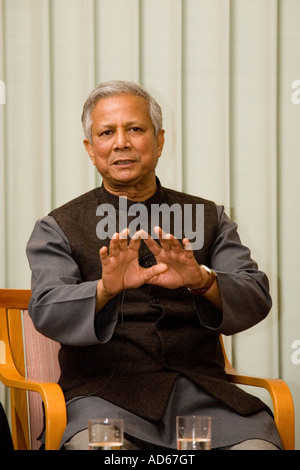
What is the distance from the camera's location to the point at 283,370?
289cm

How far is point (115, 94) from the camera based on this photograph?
7.23 ft

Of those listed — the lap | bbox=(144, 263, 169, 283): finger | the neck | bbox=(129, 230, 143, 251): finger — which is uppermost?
the neck

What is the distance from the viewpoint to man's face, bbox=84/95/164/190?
2.18 metres

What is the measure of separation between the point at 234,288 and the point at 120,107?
675mm

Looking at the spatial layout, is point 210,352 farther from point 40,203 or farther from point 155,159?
point 40,203

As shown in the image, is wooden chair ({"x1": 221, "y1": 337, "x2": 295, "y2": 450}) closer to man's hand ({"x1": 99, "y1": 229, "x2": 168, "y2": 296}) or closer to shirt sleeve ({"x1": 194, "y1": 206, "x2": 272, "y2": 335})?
shirt sleeve ({"x1": 194, "y1": 206, "x2": 272, "y2": 335})

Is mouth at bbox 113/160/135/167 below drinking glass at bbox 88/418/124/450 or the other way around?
the other way around

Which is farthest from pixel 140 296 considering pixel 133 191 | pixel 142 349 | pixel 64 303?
pixel 133 191

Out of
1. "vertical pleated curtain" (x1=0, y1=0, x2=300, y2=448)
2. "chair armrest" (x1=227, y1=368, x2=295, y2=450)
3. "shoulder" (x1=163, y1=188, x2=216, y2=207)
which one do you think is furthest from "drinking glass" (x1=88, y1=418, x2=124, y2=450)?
"vertical pleated curtain" (x1=0, y1=0, x2=300, y2=448)

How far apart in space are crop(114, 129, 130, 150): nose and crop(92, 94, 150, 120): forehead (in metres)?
0.05

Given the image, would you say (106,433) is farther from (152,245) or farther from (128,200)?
(128,200)

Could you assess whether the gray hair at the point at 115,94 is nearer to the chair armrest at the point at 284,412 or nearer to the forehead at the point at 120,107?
A: the forehead at the point at 120,107

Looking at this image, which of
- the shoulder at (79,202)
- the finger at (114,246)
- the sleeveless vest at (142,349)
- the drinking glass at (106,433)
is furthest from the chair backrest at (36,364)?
the drinking glass at (106,433)

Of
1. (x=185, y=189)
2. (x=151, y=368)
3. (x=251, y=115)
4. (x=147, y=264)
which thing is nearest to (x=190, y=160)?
(x=185, y=189)
